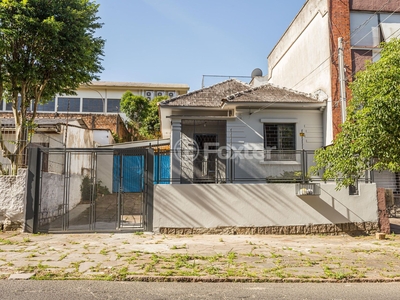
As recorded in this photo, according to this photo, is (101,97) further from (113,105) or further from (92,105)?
(113,105)

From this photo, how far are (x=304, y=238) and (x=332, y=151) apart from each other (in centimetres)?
257

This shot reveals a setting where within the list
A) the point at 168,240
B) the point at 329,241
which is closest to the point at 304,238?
the point at 329,241

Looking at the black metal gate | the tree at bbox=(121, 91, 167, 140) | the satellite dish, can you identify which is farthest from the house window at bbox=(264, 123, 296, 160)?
the tree at bbox=(121, 91, 167, 140)

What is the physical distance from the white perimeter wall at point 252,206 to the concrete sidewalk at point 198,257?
0.56m

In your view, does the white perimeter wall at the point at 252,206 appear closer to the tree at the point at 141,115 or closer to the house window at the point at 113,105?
the tree at the point at 141,115

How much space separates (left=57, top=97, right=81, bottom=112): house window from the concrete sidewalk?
27.7 m

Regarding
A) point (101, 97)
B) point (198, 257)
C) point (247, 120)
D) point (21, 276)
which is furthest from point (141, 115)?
point (21, 276)

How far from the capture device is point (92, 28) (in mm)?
11109

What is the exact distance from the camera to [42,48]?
10.3 metres

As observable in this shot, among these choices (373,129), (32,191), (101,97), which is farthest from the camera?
(101,97)

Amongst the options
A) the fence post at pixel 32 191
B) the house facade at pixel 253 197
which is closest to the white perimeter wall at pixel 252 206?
the house facade at pixel 253 197

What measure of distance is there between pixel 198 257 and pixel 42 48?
7.77 meters

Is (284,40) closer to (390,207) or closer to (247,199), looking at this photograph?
(390,207)

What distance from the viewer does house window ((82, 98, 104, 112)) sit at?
35750 mm
